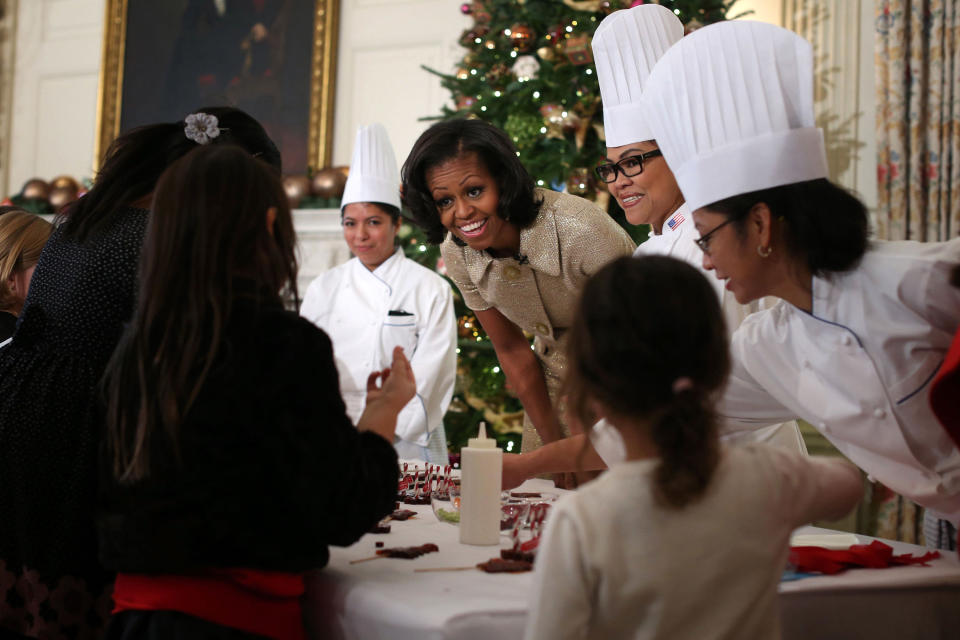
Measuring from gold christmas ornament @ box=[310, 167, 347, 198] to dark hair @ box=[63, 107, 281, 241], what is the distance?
3876mm

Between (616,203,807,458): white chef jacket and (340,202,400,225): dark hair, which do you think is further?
(340,202,400,225): dark hair

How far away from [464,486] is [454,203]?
1.16 metres

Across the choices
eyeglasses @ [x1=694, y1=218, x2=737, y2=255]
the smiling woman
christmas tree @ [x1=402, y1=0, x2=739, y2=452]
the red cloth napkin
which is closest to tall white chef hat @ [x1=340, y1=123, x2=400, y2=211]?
christmas tree @ [x1=402, y1=0, x2=739, y2=452]

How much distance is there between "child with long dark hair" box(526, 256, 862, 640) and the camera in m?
0.92

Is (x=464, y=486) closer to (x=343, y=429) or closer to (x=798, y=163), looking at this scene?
(x=343, y=429)

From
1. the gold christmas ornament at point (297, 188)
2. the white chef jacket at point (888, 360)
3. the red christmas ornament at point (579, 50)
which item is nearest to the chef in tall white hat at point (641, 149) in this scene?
the white chef jacket at point (888, 360)

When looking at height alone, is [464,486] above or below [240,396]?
below

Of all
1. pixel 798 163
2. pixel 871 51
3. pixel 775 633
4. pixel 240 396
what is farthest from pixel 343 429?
pixel 871 51

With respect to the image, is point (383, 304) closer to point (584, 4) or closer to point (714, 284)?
point (584, 4)

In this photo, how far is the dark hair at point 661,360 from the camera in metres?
0.94

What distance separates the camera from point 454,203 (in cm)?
242

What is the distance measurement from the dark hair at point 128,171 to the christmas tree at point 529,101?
275cm

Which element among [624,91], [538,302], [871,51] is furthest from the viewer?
[871,51]

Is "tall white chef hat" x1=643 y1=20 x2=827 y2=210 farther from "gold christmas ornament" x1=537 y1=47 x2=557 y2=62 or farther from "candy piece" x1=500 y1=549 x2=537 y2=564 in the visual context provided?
"gold christmas ornament" x1=537 y1=47 x2=557 y2=62
